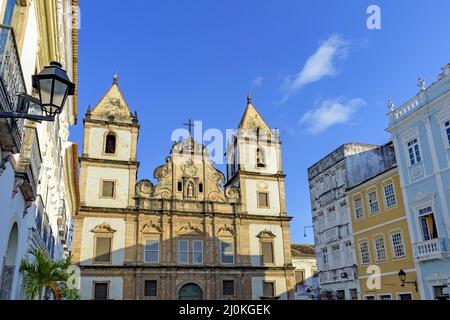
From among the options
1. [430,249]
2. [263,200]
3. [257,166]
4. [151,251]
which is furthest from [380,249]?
[151,251]

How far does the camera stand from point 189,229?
31266 millimetres

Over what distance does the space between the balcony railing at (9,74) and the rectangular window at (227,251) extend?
2506 centimetres

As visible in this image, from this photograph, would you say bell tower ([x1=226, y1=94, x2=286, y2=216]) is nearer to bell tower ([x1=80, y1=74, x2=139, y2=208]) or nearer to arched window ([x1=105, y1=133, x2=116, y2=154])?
bell tower ([x1=80, y1=74, x2=139, y2=208])

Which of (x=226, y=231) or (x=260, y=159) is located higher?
(x=260, y=159)

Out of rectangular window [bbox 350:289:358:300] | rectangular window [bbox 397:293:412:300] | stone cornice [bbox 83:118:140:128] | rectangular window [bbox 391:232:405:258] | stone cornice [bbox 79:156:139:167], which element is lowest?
rectangular window [bbox 397:293:412:300]

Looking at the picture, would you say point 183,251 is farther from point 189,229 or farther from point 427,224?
point 427,224

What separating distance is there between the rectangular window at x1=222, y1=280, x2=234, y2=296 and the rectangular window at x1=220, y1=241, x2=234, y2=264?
4.86 ft

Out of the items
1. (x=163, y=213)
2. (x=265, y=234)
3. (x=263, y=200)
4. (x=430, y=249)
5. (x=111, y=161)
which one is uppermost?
(x=111, y=161)

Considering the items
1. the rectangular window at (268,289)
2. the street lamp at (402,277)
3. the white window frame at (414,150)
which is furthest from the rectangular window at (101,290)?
the white window frame at (414,150)

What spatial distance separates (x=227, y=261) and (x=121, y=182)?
10.1 m

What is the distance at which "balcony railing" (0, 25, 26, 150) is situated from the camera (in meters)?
6.34

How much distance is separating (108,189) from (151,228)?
4368 millimetres

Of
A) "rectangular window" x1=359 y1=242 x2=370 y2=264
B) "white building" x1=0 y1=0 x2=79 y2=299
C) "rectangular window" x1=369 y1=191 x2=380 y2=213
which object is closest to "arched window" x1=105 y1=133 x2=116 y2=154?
"white building" x1=0 y1=0 x2=79 y2=299
